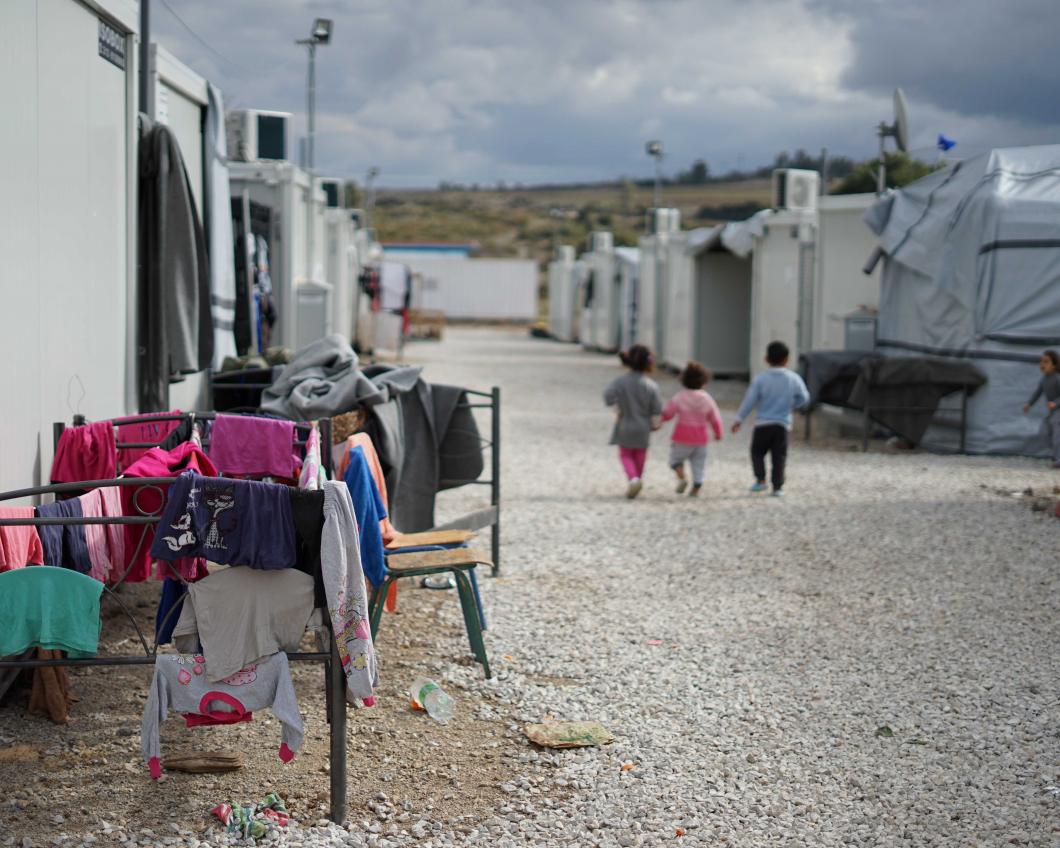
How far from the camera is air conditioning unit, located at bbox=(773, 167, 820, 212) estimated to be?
16109 mm

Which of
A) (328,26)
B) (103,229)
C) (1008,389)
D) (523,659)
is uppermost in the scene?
(328,26)

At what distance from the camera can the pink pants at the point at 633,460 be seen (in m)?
9.38

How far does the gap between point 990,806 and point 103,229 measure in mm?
4244

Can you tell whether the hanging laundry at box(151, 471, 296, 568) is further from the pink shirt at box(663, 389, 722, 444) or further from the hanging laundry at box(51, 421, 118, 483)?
the pink shirt at box(663, 389, 722, 444)

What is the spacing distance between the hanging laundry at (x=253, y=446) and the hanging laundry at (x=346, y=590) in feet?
4.42

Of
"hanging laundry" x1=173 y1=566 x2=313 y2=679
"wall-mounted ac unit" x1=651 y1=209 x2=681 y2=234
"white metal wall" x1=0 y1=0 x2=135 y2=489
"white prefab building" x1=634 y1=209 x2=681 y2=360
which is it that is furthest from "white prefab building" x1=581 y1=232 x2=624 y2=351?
"hanging laundry" x1=173 y1=566 x2=313 y2=679

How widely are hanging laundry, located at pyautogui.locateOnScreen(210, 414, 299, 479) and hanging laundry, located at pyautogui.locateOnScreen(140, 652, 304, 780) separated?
131cm

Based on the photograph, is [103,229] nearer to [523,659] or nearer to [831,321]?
[523,659]

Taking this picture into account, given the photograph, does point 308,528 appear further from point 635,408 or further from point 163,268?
point 635,408

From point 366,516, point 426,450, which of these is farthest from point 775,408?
point 366,516

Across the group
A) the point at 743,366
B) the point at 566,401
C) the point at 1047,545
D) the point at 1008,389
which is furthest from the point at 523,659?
the point at 743,366

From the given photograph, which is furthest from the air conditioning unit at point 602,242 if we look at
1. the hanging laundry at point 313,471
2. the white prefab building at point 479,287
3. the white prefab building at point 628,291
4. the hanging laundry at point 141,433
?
the hanging laundry at point 313,471

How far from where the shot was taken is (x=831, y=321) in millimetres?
14391

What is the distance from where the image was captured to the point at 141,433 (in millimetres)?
4805
